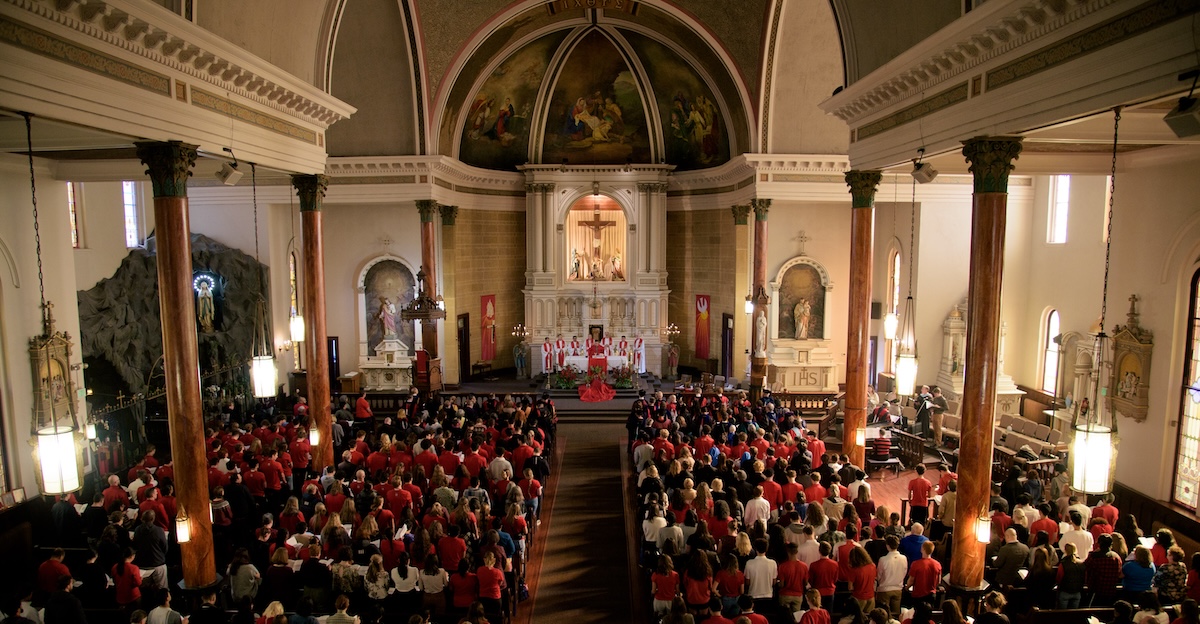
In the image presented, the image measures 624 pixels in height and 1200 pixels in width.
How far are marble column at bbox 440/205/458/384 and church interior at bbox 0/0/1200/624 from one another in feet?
0.45

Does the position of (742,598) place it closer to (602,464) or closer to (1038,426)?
(602,464)

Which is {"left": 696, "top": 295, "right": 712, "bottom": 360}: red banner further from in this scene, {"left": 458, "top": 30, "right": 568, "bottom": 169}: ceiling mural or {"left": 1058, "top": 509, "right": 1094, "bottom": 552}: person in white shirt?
{"left": 1058, "top": 509, "right": 1094, "bottom": 552}: person in white shirt

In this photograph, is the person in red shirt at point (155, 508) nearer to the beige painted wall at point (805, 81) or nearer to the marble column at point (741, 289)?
the marble column at point (741, 289)

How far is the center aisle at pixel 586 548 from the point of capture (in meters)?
10.2

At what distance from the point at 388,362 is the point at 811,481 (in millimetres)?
15836

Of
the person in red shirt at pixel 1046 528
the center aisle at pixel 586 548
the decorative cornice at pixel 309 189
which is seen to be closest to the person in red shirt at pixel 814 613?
the center aisle at pixel 586 548

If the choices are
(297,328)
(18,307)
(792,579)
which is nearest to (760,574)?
(792,579)

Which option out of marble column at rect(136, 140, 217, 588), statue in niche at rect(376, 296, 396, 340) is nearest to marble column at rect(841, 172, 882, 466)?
marble column at rect(136, 140, 217, 588)

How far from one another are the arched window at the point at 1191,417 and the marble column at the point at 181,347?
15.3 m

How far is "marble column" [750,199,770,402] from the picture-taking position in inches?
839

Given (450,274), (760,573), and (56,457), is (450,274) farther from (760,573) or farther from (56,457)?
(760,573)

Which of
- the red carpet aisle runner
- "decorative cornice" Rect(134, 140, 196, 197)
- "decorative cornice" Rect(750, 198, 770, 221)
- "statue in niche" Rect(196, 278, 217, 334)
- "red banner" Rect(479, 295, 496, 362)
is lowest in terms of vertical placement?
the red carpet aisle runner

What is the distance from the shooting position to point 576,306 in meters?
27.1

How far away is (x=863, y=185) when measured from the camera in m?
12.6
